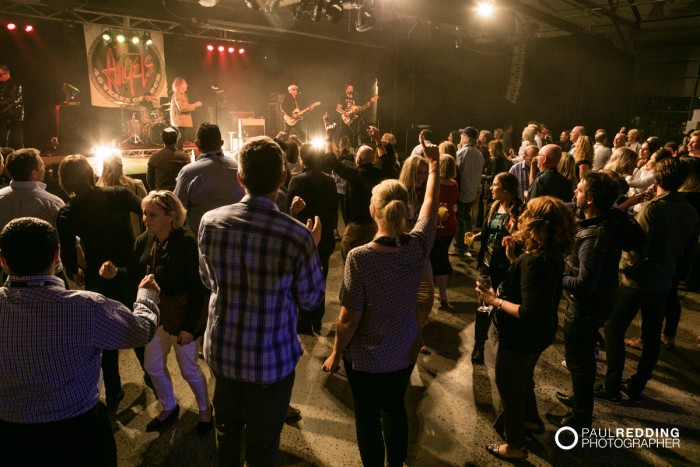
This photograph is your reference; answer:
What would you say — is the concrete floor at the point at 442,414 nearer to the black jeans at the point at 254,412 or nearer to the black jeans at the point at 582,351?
the black jeans at the point at 582,351

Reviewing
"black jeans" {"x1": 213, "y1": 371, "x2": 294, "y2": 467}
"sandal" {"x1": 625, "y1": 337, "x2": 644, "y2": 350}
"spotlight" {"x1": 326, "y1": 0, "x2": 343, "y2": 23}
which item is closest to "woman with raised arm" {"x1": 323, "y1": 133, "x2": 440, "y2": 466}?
"black jeans" {"x1": 213, "y1": 371, "x2": 294, "y2": 467}

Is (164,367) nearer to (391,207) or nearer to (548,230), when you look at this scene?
(391,207)

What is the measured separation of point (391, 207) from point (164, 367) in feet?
5.95

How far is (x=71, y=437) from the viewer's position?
157 cm

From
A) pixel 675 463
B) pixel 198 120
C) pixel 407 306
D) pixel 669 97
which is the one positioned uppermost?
pixel 669 97

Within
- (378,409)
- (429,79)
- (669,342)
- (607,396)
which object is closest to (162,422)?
(378,409)

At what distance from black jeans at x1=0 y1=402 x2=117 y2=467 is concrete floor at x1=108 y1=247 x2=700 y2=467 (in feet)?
3.59

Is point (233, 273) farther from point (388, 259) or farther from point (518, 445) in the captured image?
point (518, 445)

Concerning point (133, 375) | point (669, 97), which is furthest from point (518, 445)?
point (669, 97)

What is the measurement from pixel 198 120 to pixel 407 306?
1282cm

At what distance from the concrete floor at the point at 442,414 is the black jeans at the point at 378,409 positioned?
492 millimetres

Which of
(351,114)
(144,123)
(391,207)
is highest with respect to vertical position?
(351,114)

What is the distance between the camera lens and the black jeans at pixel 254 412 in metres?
1.85

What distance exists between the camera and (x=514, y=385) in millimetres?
2416
